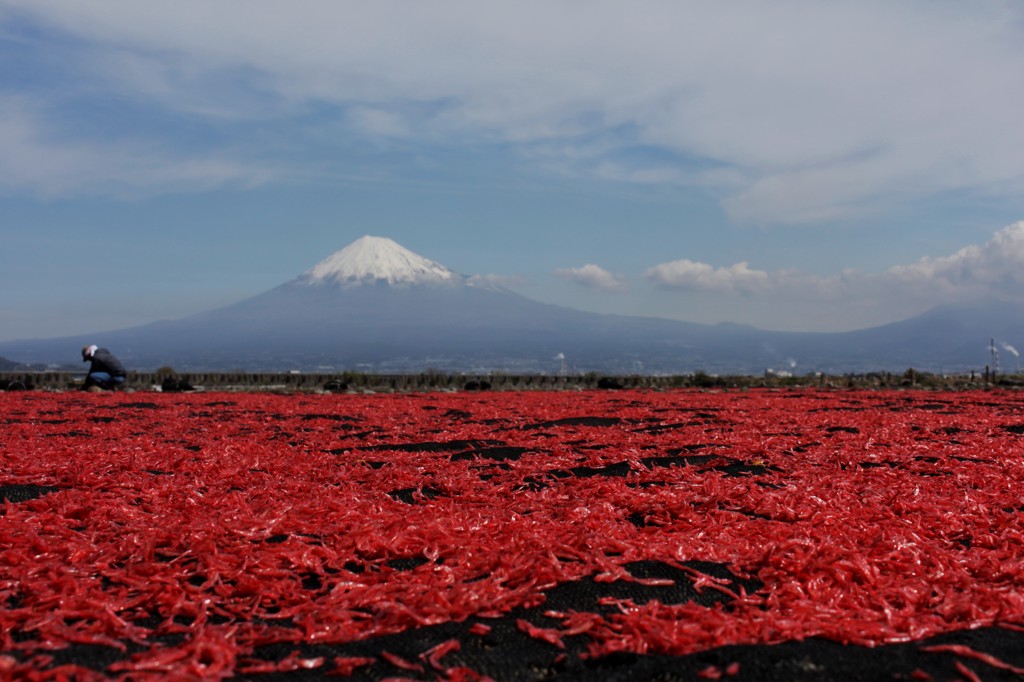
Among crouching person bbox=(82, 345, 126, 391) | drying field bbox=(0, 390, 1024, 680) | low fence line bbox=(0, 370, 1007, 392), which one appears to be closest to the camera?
drying field bbox=(0, 390, 1024, 680)

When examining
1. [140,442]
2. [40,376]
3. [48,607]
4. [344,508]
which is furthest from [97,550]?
[40,376]

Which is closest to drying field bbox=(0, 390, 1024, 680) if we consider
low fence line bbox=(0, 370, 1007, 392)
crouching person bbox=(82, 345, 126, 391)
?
crouching person bbox=(82, 345, 126, 391)

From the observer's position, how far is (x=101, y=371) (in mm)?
25844

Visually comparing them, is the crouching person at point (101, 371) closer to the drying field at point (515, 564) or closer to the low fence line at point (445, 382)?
the low fence line at point (445, 382)

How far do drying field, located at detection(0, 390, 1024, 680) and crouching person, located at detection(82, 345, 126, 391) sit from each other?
53.7 ft

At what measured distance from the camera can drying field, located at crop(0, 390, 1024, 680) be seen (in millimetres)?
3992

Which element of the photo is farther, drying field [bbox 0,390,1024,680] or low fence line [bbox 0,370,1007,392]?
low fence line [bbox 0,370,1007,392]

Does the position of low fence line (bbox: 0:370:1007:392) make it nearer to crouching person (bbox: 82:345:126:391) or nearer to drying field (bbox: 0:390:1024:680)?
crouching person (bbox: 82:345:126:391)

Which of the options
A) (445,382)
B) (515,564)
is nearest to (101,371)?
(445,382)

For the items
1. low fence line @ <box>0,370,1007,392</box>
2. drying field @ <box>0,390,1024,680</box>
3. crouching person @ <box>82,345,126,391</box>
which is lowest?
drying field @ <box>0,390,1024,680</box>

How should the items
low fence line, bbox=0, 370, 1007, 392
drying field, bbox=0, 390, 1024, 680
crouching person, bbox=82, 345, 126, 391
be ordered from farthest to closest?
low fence line, bbox=0, 370, 1007, 392
crouching person, bbox=82, 345, 126, 391
drying field, bbox=0, 390, 1024, 680

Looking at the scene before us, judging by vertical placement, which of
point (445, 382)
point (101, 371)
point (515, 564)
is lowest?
point (515, 564)

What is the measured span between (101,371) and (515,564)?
24189mm

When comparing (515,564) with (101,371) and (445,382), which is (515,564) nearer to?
(101,371)
